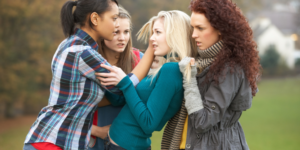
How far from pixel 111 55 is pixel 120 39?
0.77ft

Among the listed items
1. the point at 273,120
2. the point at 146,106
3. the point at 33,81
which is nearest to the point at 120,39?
the point at 146,106

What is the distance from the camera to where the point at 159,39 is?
2201 mm

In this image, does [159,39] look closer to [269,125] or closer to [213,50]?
[213,50]

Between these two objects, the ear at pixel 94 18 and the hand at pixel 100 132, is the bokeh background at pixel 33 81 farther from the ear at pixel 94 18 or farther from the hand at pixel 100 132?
the ear at pixel 94 18

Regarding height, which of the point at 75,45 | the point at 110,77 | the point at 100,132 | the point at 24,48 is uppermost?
the point at 24,48

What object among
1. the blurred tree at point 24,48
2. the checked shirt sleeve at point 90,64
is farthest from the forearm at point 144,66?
the blurred tree at point 24,48

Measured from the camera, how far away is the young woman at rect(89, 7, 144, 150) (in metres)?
2.55

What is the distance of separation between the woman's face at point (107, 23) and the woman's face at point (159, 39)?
13.0 inches

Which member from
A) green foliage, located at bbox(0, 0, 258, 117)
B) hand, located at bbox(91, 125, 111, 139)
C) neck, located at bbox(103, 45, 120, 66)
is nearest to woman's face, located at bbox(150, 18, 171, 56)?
neck, located at bbox(103, 45, 120, 66)

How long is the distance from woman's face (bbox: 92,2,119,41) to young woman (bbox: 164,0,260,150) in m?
0.62

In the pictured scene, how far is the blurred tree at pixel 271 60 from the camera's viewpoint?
28.1 metres

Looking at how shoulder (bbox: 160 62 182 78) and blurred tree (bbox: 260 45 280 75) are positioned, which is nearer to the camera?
shoulder (bbox: 160 62 182 78)

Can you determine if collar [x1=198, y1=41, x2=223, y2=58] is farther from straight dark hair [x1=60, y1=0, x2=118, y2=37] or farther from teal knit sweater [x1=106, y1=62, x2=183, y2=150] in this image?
straight dark hair [x1=60, y1=0, x2=118, y2=37]

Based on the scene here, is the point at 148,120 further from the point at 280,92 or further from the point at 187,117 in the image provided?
the point at 280,92
